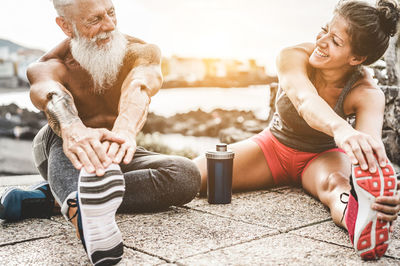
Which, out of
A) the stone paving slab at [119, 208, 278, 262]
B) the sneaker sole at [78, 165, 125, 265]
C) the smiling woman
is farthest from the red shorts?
the sneaker sole at [78, 165, 125, 265]

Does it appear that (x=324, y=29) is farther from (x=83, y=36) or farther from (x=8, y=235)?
(x=8, y=235)

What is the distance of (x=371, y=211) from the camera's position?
1744 millimetres

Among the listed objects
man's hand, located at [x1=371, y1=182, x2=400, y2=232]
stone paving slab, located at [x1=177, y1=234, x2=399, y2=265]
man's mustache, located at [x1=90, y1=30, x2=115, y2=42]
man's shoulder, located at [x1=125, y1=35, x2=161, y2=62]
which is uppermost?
man's mustache, located at [x1=90, y1=30, x2=115, y2=42]

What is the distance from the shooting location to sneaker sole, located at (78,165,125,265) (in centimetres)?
167

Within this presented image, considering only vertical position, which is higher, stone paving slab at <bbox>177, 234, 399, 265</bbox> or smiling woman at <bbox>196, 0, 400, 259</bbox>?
smiling woman at <bbox>196, 0, 400, 259</bbox>

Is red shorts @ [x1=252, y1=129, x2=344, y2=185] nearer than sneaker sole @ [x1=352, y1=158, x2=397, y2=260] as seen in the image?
No

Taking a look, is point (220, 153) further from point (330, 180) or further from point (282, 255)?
point (282, 255)

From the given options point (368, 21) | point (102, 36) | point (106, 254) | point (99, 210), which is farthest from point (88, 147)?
point (368, 21)

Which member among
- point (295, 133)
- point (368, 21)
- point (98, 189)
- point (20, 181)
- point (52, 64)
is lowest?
point (20, 181)

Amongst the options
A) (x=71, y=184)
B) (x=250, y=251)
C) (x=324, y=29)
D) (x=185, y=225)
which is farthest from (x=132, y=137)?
(x=324, y=29)

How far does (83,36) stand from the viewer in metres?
2.55

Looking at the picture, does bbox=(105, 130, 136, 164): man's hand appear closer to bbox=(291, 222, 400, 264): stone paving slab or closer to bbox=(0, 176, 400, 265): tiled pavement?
bbox=(0, 176, 400, 265): tiled pavement

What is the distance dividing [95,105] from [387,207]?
1731mm

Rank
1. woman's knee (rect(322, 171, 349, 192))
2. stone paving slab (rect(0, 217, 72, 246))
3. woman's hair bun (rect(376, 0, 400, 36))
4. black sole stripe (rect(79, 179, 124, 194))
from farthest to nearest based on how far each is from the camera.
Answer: woman's knee (rect(322, 171, 349, 192)) < woman's hair bun (rect(376, 0, 400, 36)) < stone paving slab (rect(0, 217, 72, 246)) < black sole stripe (rect(79, 179, 124, 194))
